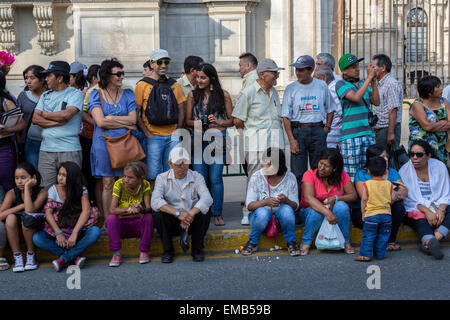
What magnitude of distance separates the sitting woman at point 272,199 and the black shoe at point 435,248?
1268mm

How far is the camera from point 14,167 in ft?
20.7

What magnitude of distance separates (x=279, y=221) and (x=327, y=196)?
570 mm

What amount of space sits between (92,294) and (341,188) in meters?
2.75

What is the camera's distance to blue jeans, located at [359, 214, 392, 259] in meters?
5.83

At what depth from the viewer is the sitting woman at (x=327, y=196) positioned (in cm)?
609

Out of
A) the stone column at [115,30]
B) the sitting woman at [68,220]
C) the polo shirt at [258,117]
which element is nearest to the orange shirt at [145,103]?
the polo shirt at [258,117]

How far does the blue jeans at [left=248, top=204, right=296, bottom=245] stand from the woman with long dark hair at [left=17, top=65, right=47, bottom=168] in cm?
243

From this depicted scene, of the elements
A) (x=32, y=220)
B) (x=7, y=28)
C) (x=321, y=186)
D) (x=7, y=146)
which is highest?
(x=7, y=28)

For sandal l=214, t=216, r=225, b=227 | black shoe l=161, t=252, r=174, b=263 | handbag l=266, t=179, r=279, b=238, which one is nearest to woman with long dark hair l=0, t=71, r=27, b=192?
black shoe l=161, t=252, r=174, b=263

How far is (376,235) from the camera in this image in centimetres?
594

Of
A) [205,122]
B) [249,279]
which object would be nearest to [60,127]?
[205,122]

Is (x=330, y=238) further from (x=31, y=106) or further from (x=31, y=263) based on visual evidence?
(x=31, y=106)

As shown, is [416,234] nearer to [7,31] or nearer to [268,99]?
[268,99]

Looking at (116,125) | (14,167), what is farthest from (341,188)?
(14,167)
